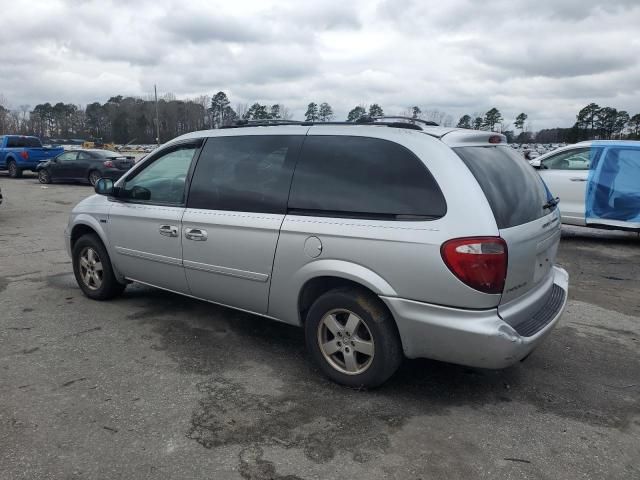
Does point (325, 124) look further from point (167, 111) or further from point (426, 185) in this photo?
point (167, 111)

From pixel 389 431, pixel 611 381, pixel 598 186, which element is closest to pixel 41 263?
pixel 389 431

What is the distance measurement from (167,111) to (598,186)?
345 feet

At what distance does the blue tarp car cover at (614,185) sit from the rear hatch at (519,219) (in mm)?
5843

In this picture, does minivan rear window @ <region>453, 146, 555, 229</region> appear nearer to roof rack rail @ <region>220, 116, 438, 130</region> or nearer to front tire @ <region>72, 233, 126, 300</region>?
roof rack rail @ <region>220, 116, 438, 130</region>

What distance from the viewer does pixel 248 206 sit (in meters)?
3.95

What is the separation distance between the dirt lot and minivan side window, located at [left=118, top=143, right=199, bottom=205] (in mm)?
1160

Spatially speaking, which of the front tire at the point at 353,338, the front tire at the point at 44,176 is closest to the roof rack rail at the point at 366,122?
the front tire at the point at 353,338

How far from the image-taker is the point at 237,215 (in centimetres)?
398

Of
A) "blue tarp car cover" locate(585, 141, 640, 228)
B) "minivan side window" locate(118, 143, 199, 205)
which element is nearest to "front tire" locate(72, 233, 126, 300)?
"minivan side window" locate(118, 143, 199, 205)

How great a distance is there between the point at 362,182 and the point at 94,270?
131 inches

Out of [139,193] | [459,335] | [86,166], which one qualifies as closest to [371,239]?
[459,335]

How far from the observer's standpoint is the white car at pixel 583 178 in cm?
870

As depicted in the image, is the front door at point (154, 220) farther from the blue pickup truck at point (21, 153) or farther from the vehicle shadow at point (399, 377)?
the blue pickup truck at point (21, 153)

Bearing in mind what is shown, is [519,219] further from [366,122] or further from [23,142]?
[23,142]
